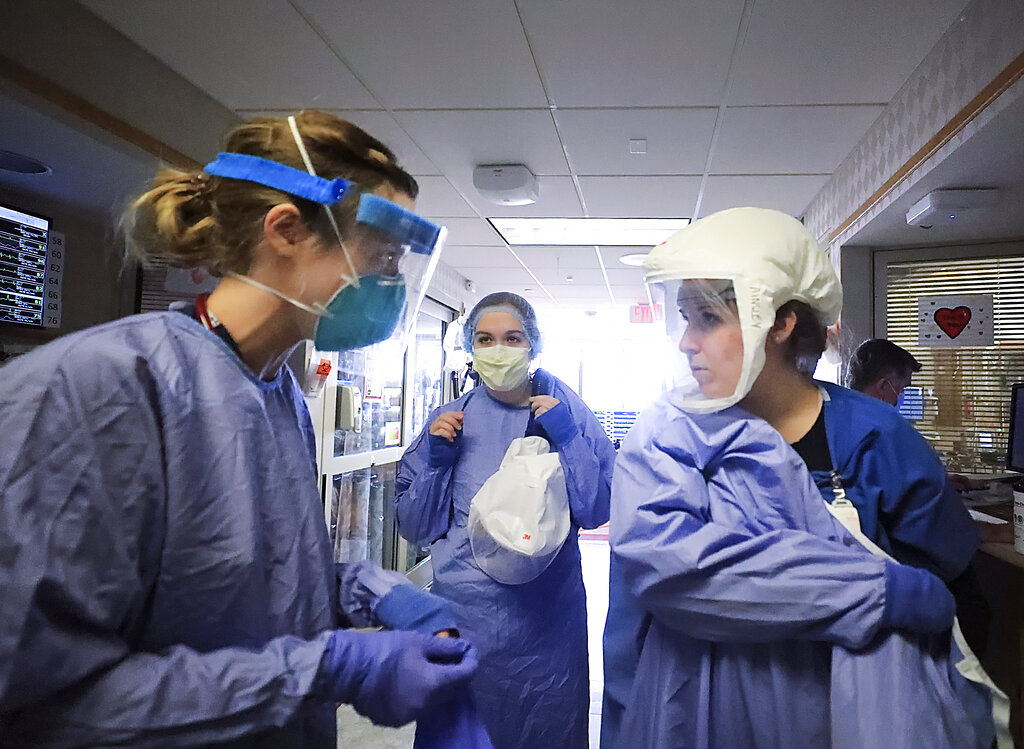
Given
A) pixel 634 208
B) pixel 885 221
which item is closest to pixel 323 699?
pixel 885 221

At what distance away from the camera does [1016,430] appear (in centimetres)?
249

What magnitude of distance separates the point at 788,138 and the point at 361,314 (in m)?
2.33

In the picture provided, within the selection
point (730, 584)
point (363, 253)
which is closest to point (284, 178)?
point (363, 253)

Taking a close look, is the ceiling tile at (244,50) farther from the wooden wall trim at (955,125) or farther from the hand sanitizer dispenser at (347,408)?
the wooden wall trim at (955,125)

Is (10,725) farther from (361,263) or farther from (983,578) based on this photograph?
(983,578)

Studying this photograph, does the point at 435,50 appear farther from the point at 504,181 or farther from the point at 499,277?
the point at 499,277

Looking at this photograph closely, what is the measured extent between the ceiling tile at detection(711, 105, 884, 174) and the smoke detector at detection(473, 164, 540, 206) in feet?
2.88

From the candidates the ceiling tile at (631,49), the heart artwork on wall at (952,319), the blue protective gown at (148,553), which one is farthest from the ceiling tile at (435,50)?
the heart artwork on wall at (952,319)

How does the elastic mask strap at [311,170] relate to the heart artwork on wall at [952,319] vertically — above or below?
below

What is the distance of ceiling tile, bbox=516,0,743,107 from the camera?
1767 millimetres

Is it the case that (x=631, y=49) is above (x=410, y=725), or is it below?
above

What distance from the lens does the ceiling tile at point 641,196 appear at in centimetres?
314

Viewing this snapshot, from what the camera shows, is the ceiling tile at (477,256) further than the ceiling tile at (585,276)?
No

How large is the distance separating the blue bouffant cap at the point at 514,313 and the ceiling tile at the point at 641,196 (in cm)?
130
